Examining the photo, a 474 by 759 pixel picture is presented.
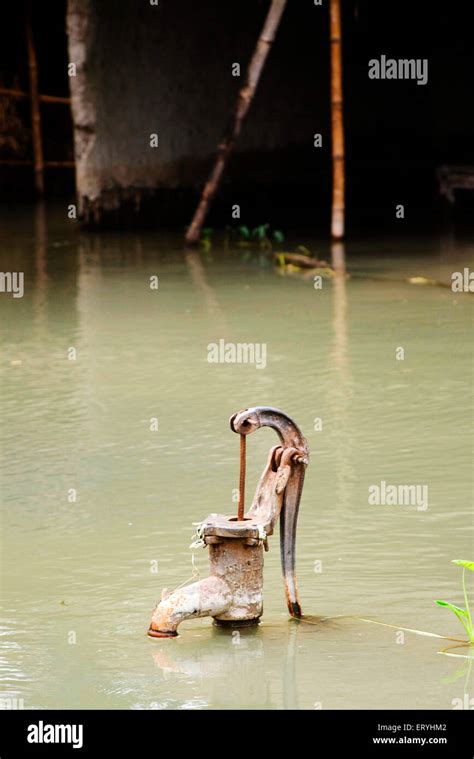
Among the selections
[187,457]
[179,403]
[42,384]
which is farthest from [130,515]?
[42,384]

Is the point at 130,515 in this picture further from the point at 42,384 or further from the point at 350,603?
the point at 42,384

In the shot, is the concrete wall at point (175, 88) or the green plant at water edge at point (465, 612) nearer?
the green plant at water edge at point (465, 612)

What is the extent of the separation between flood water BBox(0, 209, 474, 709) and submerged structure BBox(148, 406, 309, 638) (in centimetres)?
7

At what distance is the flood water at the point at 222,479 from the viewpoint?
3.42 meters

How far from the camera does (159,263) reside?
1059 centimetres

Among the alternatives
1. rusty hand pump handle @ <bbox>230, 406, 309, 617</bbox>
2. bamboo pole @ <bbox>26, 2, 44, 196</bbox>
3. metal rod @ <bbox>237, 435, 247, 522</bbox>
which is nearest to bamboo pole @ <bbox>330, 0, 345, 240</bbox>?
bamboo pole @ <bbox>26, 2, 44, 196</bbox>

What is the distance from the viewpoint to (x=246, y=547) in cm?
364
